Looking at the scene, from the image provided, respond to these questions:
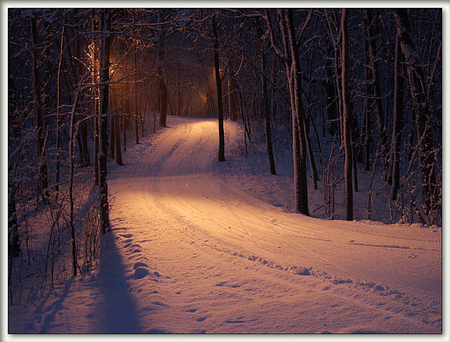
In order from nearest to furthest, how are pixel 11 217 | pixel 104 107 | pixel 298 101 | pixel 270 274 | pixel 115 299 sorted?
pixel 115 299
pixel 270 274
pixel 11 217
pixel 104 107
pixel 298 101

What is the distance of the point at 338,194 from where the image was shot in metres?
13.4

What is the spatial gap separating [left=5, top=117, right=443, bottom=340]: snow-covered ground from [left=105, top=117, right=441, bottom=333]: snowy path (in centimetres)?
1

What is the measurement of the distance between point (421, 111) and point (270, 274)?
7.33 metres

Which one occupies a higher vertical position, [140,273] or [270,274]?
[270,274]

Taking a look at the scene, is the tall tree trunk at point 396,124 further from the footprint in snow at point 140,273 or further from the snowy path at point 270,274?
the footprint in snow at point 140,273

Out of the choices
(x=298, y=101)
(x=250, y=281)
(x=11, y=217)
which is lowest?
(x=250, y=281)

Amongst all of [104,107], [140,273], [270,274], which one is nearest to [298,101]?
[104,107]

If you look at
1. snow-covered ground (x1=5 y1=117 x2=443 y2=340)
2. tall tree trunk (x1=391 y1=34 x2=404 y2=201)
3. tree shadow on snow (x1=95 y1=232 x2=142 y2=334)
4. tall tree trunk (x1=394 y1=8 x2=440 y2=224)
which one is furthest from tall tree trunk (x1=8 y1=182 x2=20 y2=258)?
tall tree trunk (x1=391 y1=34 x2=404 y2=201)

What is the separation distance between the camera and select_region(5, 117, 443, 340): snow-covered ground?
3.11 meters

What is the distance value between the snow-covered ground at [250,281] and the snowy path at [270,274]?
0.01 meters

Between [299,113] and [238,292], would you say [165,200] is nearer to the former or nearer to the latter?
[299,113]

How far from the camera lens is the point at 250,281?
407 cm

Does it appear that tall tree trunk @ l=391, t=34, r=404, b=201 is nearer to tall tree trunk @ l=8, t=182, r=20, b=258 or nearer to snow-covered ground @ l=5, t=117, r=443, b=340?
snow-covered ground @ l=5, t=117, r=443, b=340

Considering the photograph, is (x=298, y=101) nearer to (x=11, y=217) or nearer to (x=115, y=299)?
(x=115, y=299)
